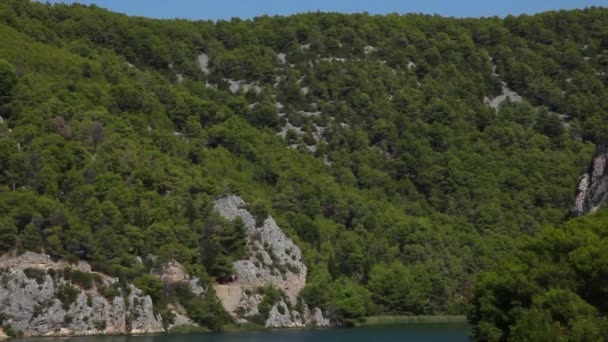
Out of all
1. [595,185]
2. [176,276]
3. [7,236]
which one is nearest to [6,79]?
[7,236]

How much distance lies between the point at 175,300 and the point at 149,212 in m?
14.7

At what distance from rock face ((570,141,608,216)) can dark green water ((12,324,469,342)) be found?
90.1 ft

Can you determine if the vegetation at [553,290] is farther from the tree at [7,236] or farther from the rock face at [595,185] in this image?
the tree at [7,236]

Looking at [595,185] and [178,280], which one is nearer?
[595,185]

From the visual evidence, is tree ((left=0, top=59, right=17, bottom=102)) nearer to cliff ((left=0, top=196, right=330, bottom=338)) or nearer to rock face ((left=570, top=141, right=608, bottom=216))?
cliff ((left=0, top=196, right=330, bottom=338))

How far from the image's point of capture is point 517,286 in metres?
86.3

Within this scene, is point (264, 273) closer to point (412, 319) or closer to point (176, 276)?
point (176, 276)

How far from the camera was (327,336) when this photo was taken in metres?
144

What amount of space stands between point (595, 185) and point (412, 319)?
327ft

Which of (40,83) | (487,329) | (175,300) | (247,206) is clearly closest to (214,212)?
(247,206)

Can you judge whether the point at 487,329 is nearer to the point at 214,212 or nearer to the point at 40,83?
the point at 214,212

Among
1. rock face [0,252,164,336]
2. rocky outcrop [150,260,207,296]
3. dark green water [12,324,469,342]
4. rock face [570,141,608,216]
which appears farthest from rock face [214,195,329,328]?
rock face [570,141,608,216]

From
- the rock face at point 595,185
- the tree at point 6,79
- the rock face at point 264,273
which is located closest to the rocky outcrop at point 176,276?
A: the rock face at point 264,273

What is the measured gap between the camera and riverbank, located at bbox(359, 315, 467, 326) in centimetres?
18688
